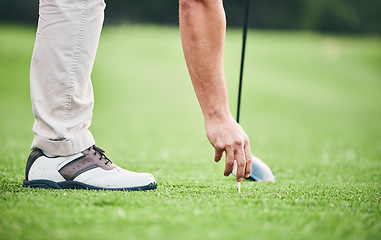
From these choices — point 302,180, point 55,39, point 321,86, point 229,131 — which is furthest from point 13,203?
point 321,86

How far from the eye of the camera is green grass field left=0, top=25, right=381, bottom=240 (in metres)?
0.99

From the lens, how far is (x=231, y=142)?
124 cm

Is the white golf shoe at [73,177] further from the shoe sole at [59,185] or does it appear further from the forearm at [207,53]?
the forearm at [207,53]

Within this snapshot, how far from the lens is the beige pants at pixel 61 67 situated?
136 centimetres

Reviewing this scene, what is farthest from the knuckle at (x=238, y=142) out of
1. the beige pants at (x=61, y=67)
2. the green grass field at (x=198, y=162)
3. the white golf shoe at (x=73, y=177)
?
the beige pants at (x=61, y=67)

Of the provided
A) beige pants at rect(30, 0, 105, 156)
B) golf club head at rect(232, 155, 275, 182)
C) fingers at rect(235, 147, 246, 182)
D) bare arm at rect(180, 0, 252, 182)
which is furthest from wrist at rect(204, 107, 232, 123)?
golf club head at rect(232, 155, 275, 182)

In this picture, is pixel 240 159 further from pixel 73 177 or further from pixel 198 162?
pixel 198 162

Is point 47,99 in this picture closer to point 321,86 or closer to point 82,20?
point 82,20

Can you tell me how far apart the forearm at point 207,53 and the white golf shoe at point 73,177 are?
1.21 ft

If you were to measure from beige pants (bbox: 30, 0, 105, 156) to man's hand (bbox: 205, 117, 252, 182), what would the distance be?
1.60ft

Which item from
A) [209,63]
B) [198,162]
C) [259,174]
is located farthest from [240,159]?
[198,162]

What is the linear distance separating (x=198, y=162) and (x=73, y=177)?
1.20 metres

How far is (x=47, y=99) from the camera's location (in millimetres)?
1371

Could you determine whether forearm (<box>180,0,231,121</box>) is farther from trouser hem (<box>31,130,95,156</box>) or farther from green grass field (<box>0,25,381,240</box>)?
trouser hem (<box>31,130,95,156</box>)
